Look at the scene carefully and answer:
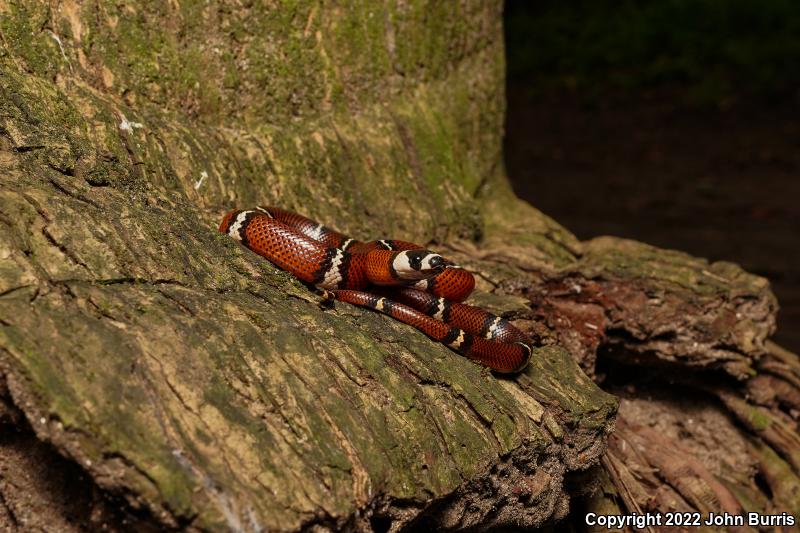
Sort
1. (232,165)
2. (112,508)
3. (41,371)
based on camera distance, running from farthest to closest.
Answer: (232,165), (112,508), (41,371)

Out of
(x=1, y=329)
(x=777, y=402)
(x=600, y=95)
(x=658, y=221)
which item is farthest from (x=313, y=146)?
(x=600, y=95)

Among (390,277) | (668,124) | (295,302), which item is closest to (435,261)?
Result: (390,277)

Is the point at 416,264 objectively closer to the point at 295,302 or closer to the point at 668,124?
the point at 295,302

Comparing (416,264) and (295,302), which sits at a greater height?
(416,264)

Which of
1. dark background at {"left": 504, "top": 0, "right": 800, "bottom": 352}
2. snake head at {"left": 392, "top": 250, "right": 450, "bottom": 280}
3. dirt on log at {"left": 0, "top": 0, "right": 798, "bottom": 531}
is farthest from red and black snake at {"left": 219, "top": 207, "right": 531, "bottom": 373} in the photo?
dark background at {"left": 504, "top": 0, "right": 800, "bottom": 352}

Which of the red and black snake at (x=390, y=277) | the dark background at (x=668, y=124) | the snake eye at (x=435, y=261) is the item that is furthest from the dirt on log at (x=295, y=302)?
the dark background at (x=668, y=124)

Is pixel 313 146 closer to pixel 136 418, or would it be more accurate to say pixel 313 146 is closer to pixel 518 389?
pixel 518 389
